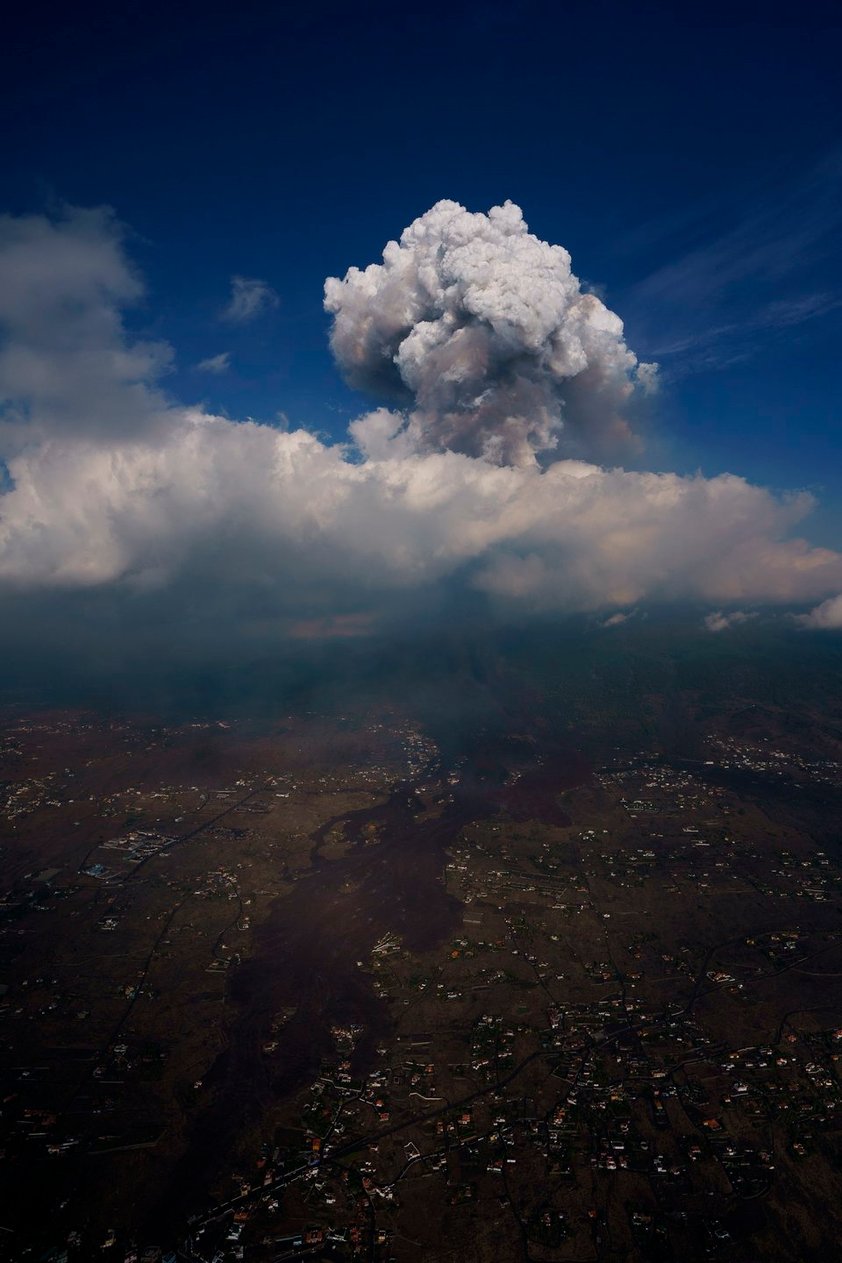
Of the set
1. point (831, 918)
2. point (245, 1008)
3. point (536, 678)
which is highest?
point (536, 678)

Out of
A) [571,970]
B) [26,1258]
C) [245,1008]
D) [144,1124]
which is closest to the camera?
[26,1258]

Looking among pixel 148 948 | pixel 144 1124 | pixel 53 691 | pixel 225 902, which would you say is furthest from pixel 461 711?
pixel 53 691

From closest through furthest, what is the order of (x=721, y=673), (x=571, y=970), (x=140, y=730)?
(x=571, y=970) → (x=140, y=730) → (x=721, y=673)

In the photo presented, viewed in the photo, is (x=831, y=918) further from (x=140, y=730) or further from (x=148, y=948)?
(x=140, y=730)

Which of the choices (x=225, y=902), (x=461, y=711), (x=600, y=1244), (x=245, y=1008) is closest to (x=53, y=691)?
(x=461, y=711)

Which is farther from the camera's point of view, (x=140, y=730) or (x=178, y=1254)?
(x=140, y=730)

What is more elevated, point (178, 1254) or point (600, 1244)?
point (178, 1254)

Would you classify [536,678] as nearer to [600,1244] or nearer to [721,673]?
[721,673]
